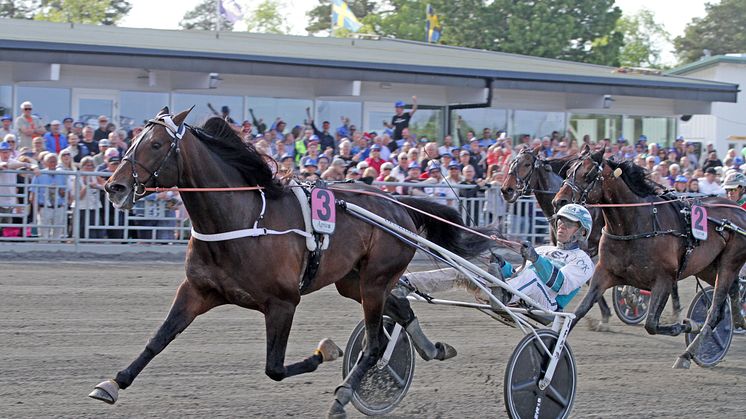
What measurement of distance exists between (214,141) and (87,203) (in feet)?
21.4

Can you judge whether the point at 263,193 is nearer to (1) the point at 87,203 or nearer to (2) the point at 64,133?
(1) the point at 87,203

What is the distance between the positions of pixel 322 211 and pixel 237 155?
0.54 m

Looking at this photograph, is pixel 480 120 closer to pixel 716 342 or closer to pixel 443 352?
pixel 716 342

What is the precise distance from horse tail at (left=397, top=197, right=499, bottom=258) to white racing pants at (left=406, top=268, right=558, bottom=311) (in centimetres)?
26

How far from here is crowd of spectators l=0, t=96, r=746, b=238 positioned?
37.5 ft

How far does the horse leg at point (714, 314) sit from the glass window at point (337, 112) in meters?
9.97

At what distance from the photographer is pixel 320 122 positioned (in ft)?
56.2

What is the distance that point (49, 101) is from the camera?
15070 millimetres

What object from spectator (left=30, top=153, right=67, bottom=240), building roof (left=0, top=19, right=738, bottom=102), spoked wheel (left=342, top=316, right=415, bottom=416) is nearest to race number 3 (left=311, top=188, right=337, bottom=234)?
spoked wheel (left=342, top=316, right=415, bottom=416)

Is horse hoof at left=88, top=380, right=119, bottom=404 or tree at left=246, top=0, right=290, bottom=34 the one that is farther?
tree at left=246, top=0, right=290, bottom=34

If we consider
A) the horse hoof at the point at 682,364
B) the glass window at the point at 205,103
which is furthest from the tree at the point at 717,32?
the horse hoof at the point at 682,364

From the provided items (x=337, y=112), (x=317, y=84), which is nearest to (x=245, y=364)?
(x=317, y=84)

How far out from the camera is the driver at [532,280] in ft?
19.7

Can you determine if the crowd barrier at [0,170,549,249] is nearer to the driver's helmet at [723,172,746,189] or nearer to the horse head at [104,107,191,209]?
the driver's helmet at [723,172,746,189]
